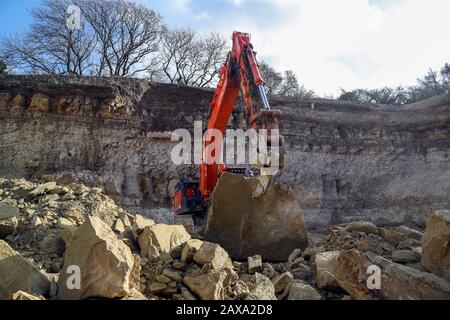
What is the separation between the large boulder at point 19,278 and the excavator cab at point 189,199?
4641 mm

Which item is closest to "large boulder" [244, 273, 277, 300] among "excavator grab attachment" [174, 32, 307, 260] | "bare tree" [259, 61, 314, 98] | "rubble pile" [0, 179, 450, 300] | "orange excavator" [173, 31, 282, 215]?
"rubble pile" [0, 179, 450, 300]

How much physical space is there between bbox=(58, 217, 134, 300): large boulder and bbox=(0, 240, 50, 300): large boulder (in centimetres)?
17

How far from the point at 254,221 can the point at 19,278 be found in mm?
3595

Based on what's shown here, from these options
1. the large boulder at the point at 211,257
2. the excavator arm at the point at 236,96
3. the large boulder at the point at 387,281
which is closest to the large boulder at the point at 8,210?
the large boulder at the point at 211,257

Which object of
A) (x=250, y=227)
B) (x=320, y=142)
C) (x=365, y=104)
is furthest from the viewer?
(x=365, y=104)

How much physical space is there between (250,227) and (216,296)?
2.69 metres

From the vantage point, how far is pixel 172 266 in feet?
14.7

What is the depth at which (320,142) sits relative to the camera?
54.6 ft

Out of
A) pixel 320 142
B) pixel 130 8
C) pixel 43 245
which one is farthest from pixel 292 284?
pixel 130 8

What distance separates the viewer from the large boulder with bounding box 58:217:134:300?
361 centimetres

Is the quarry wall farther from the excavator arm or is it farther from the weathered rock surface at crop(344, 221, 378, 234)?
the weathered rock surface at crop(344, 221, 378, 234)

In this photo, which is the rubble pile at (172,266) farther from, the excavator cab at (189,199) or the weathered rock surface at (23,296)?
the excavator cab at (189,199)

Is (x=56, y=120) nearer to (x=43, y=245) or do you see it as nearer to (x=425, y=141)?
(x=43, y=245)

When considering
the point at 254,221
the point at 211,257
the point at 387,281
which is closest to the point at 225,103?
the point at 254,221
